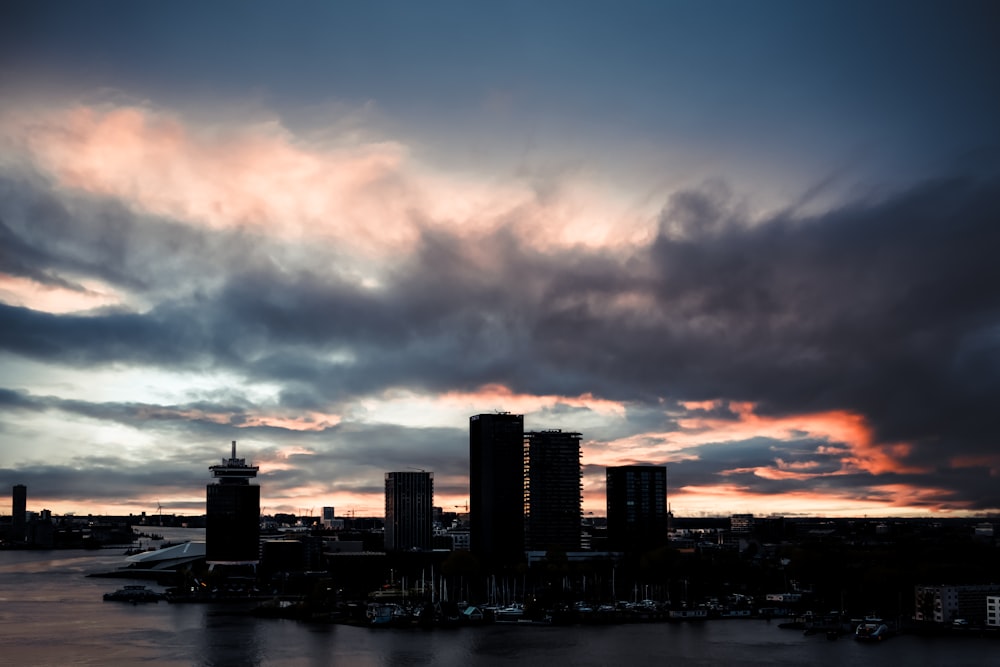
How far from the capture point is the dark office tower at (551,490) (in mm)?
60531

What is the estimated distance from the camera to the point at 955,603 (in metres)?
31.0

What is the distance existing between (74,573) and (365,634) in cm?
3690

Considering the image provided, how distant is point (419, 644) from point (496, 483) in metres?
31.5

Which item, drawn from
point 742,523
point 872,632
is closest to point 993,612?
point 872,632

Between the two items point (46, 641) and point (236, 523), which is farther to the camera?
point (236, 523)

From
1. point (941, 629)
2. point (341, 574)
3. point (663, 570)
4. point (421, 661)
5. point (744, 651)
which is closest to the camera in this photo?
point (421, 661)

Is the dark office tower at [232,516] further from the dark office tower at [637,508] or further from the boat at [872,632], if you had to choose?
the boat at [872,632]

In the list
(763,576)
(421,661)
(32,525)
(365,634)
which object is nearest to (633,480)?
(763,576)

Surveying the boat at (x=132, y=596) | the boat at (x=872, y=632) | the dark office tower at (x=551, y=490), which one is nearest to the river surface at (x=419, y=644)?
the boat at (x=872, y=632)

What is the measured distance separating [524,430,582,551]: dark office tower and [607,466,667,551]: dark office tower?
267 centimetres

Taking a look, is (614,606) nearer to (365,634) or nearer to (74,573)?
(365,634)

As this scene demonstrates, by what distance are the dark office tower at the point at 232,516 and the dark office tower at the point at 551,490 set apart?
15775 mm

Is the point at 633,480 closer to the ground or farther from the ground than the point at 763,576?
farther from the ground

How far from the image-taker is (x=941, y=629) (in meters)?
29.2
